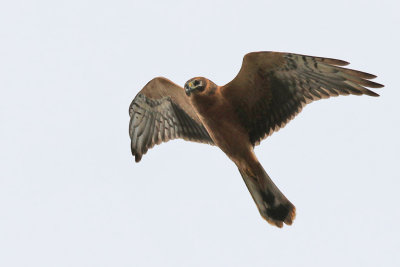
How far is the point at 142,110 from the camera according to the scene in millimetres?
9609

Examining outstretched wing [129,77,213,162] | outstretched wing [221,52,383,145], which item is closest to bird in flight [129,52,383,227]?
outstretched wing [221,52,383,145]

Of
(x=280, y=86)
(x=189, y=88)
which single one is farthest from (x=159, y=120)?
(x=280, y=86)

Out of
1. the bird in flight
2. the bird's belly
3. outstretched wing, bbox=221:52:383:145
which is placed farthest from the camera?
the bird's belly

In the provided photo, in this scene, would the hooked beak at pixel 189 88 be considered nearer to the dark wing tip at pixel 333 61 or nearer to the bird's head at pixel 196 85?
the bird's head at pixel 196 85

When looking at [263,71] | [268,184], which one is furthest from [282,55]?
[268,184]

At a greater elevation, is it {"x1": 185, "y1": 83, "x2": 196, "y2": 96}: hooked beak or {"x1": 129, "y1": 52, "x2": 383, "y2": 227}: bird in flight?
{"x1": 185, "y1": 83, "x2": 196, "y2": 96}: hooked beak

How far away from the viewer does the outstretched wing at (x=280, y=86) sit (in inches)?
313

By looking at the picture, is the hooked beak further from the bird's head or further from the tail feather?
the tail feather

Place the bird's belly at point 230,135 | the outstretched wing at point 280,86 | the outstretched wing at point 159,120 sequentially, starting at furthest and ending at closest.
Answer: the outstretched wing at point 159,120
the bird's belly at point 230,135
the outstretched wing at point 280,86

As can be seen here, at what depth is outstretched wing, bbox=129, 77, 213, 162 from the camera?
941cm

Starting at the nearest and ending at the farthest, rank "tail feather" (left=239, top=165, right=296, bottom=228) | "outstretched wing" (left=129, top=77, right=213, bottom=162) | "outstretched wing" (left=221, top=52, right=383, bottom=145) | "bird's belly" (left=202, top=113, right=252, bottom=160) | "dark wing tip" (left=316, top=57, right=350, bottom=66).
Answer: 1. "dark wing tip" (left=316, top=57, right=350, bottom=66)
2. "outstretched wing" (left=221, top=52, right=383, bottom=145)
3. "bird's belly" (left=202, top=113, right=252, bottom=160)
4. "tail feather" (left=239, top=165, right=296, bottom=228)
5. "outstretched wing" (left=129, top=77, right=213, bottom=162)

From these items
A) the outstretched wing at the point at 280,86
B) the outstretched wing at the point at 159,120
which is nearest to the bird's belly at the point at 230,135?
the outstretched wing at the point at 280,86

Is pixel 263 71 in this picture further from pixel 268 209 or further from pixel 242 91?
pixel 268 209

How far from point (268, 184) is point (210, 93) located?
1484mm
